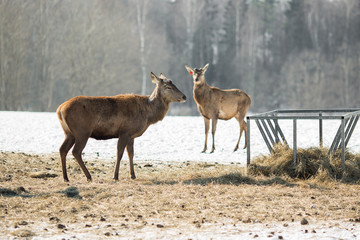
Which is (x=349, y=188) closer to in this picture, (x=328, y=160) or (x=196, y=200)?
(x=328, y=160)

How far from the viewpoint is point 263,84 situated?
49.8m

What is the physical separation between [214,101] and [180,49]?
40605 millimetres

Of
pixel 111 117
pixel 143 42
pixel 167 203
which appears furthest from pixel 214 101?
pixel 143 42

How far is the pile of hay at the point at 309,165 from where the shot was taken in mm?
9211

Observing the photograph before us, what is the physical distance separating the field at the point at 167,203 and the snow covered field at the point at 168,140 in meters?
1.34

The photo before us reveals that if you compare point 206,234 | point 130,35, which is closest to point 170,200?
point 206,234

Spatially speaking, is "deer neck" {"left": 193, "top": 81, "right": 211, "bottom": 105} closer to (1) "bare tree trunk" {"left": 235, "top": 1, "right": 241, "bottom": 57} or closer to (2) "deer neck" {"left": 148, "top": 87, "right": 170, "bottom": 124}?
(2) "deer neck" {"left": 148, "top": 87, "right": 170, "bottom": 124}

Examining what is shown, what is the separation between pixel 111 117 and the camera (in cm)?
916

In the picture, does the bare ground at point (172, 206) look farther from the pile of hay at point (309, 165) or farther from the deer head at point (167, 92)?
the deer head at point (167, 92)

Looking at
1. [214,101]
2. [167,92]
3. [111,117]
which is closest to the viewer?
[111,117]

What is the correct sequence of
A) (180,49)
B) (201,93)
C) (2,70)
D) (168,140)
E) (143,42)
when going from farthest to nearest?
1. (180,49)
2. (143,42)
3. (2,70)
4. (168,140)
5. (201,93)

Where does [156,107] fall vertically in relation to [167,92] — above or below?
below

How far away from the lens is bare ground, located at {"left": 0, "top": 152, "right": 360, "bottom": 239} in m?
5.93

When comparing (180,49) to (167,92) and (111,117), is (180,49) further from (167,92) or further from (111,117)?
(111,117)
